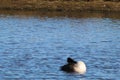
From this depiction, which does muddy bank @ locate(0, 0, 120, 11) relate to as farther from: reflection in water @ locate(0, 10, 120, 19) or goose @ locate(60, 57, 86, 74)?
goose @ locate(60, 57, 86, 74)

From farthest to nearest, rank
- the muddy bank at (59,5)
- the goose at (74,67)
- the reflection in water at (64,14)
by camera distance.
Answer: the muddy bank at (59,5) < the reflection in water at (64,14) < the goose at (74,67)

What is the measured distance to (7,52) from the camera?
28297mm

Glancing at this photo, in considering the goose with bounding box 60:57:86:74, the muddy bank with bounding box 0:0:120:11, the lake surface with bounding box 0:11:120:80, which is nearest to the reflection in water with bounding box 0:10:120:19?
the lake surface with bounding box 0:11:120:80

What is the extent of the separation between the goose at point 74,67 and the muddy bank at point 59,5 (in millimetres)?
31146

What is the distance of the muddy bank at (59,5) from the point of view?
5600 centimetres

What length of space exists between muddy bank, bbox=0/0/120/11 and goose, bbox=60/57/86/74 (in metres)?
31.1

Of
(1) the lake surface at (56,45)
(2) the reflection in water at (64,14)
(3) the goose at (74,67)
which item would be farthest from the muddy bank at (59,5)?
(3) the goose at (74,67)

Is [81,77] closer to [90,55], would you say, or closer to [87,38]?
[90,55]

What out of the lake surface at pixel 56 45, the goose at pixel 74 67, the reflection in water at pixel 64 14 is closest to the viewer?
the lake surface at pixel 56 45

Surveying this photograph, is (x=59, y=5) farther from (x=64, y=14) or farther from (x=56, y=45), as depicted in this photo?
(x=56, y=45)

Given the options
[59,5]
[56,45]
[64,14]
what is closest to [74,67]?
[56,45]

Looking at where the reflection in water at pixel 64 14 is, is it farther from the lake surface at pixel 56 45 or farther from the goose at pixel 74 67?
the goose at pixel 74 67

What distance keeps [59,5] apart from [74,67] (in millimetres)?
32928

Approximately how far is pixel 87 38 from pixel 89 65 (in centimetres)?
996
